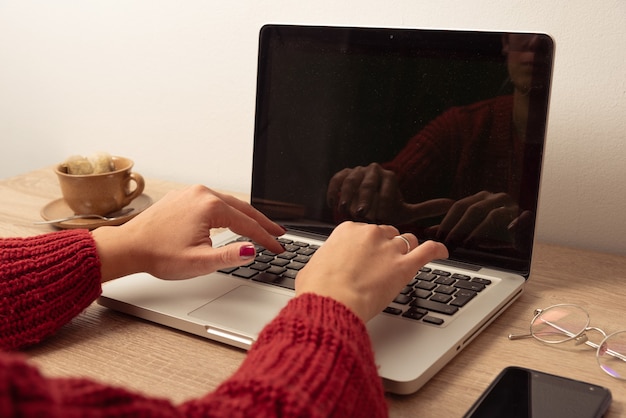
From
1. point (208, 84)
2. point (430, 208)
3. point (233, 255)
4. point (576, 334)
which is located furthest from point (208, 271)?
point (208, 84)

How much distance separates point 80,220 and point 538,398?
66 centimetres

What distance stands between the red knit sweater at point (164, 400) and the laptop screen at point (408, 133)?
0.93 feet

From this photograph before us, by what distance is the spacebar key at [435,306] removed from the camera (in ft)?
2.16

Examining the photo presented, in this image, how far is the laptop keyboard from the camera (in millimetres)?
660

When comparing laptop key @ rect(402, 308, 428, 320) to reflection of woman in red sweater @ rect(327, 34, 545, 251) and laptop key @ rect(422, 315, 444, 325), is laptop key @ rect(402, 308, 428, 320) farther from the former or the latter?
reflection of woman in red sweater @ rect(327, 34, 545, 251)

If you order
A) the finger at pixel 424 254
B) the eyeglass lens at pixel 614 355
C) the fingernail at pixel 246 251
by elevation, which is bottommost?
the eyeglass lens at pixel 614 355

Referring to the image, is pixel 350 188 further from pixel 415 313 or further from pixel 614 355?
pixel 614 355

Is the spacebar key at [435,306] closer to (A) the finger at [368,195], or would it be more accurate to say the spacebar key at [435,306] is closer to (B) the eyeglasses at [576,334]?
(B) the eyeglasses at [576,334]

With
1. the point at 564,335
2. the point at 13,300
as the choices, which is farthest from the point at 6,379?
the point at 564,335

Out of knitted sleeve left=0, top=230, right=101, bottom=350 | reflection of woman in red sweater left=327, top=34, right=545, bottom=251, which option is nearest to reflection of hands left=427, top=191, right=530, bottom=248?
reflection of woman in red sweater left=327, top=34, right=545, bottom=251

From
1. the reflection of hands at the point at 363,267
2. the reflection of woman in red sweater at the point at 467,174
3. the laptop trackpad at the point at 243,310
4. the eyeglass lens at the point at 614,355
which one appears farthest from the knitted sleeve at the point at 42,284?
the eyeglass lens at the point at 614,355

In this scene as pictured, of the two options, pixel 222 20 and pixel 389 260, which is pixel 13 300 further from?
pixel 222 20

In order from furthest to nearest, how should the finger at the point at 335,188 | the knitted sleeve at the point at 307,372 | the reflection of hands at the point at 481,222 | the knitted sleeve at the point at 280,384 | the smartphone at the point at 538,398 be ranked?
the finger at the point at 335,188 → the reflection of hands at the point at 481,222 → the smartphone at the point at 538,398 → the knitted sleeve at the point at 307,372 → the knitted sleeve at the point at 280,384

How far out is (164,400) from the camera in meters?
0.37
